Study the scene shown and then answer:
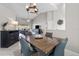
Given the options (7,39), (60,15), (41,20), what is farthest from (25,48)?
(60,15)

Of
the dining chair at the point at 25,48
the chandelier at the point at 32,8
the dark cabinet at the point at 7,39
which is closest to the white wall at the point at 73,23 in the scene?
the chandelier at the point at 32,8

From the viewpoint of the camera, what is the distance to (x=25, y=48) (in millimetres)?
1830

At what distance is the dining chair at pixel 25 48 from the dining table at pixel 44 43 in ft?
0.24

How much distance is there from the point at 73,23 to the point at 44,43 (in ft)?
1.70

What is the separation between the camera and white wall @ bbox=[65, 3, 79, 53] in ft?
5.89

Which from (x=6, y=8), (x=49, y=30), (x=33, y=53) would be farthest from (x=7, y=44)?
(x=49, y=30)

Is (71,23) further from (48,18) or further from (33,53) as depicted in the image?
(33,53)

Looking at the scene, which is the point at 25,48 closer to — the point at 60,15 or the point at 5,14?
the point at 5,14

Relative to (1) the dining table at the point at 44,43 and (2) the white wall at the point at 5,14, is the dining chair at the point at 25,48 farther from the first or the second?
(2) the white wall at the point at 5,14

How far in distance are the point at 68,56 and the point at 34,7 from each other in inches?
34.1

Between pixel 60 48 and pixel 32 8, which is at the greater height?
pixel 32 8

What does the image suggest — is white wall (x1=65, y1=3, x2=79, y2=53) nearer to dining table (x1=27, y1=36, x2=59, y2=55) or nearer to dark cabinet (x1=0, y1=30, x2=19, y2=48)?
dining table (x1=27, y1=36, x2=59, y2=55)

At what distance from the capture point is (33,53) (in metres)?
1.80

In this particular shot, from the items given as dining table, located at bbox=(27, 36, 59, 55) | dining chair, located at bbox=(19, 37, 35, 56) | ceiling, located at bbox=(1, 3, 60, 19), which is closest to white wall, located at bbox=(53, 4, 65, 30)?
ceiling, located at bbox=(1, 3, 60, 19)
